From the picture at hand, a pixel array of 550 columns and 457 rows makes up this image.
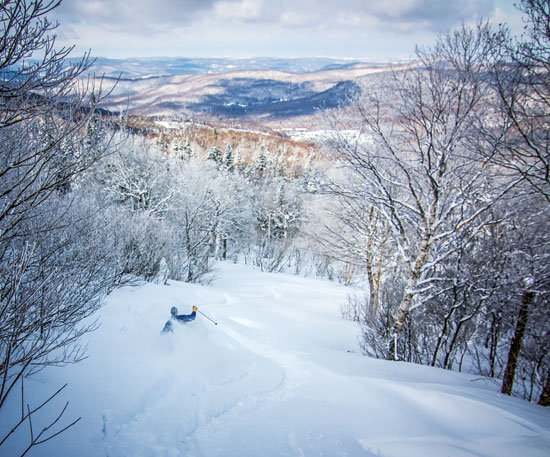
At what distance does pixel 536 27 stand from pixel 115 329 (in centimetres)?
769

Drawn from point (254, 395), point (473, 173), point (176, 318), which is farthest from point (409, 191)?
point (176, 318)

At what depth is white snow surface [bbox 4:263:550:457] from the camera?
9.83 ft

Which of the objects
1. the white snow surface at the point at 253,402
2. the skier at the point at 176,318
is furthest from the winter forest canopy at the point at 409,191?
the skier at the point at 176,318

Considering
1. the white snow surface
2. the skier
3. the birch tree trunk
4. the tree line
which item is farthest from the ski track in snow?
the birch tree trunk

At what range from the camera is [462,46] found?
16.1ft

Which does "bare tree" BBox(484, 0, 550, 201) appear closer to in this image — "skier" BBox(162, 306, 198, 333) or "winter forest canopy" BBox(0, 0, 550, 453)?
"winter forest canopy" BBox(0, 0, 550, 453)

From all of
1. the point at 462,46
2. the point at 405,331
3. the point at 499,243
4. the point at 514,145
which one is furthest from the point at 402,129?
the point at 405,331

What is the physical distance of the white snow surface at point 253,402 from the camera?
3.00 metres

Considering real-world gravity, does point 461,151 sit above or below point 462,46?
below

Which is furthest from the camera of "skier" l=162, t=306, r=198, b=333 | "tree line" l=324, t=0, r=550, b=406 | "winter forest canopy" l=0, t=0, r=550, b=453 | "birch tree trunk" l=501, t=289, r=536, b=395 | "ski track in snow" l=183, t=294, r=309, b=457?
"skier" l=162, t=306, r=198, b=333

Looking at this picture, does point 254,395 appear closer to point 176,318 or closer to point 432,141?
point 176,318

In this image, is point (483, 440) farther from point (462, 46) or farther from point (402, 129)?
point (462, 46)

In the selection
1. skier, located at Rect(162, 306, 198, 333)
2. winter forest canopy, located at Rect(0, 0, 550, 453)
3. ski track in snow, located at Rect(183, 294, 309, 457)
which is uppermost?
winter forest canopy, located at Rect(0, 0, 550, 453)

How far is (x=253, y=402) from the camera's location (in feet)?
13.0
